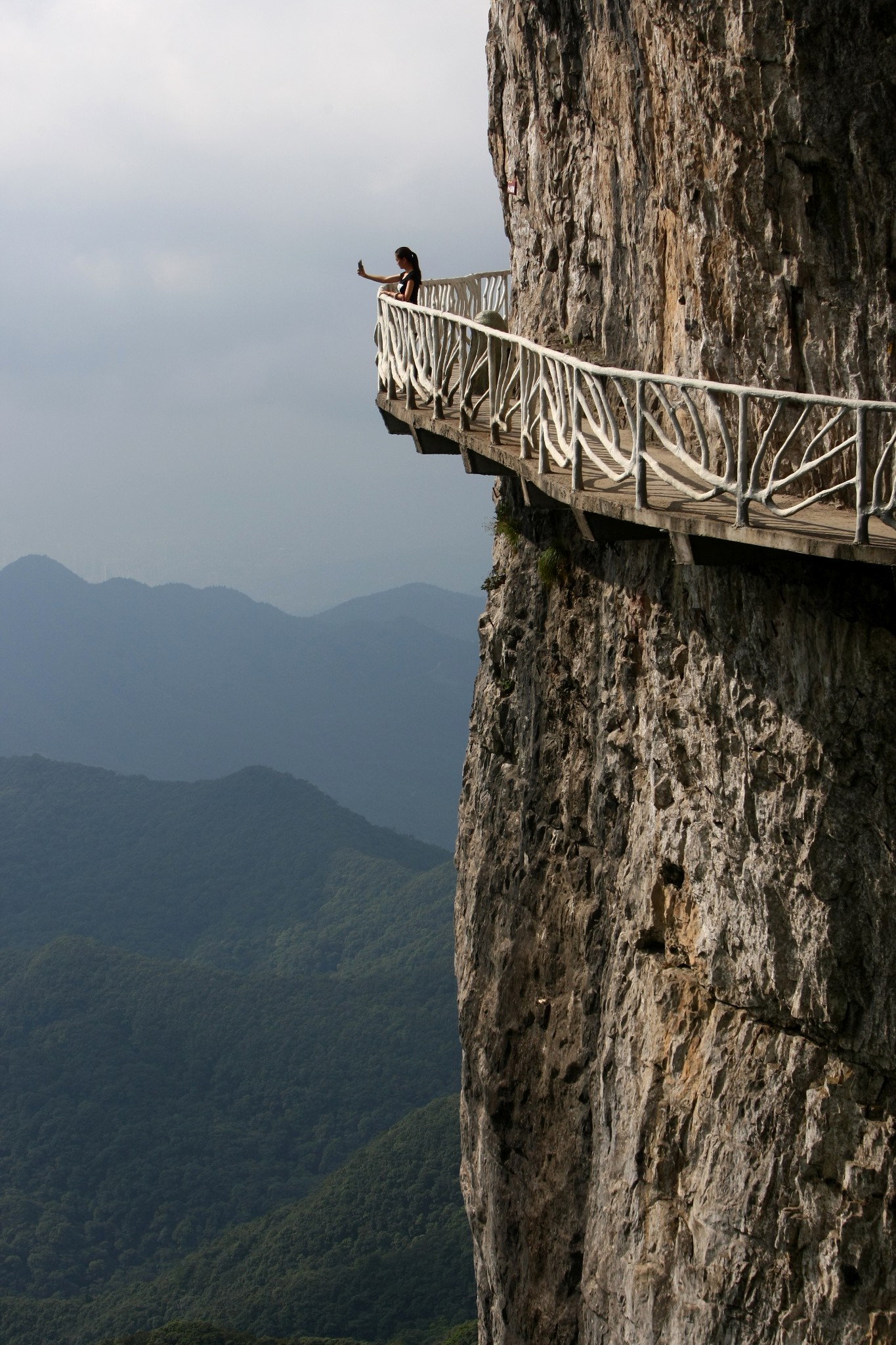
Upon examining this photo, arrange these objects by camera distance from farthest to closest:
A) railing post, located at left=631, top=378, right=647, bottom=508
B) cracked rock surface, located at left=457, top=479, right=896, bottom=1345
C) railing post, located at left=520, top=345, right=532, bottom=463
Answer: railing post, located at left=520, top=345, right=532, bottom=463 → cracked rock surface, located at left=457, top=479, right=896, bottom=1345 → railing post, located at left=631, top=378, right=647, bottom=508

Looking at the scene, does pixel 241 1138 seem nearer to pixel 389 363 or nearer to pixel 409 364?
pixel 389 363

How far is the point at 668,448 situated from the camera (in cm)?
984

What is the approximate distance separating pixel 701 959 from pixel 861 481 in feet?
16.7

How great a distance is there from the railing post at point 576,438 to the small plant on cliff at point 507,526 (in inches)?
212

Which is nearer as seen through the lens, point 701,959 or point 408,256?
point 701,959

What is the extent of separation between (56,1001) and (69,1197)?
1235 inches

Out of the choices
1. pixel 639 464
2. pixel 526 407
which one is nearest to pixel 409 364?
pixel 526 407

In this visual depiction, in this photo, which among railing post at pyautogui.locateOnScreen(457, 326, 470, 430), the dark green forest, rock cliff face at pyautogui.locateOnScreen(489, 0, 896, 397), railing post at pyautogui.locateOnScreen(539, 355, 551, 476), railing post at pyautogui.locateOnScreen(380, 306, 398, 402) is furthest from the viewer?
the dark green forest

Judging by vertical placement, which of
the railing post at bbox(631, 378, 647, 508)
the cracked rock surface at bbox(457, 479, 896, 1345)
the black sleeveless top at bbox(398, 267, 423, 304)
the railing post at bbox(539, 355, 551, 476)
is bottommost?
the cracked rock surface at bbox(457, 479, 896, 1345)

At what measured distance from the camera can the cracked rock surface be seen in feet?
32.7

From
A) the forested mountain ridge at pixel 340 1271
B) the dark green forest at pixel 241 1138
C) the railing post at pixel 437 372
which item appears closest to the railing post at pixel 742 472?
the railing post at pixel 437 372

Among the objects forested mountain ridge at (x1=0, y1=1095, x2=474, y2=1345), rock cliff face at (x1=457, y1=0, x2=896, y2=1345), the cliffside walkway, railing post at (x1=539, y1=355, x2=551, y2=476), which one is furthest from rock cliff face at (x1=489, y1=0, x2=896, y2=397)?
forested mountain ridge at (x1=0, y1=1095, x2=474, y2=1345)

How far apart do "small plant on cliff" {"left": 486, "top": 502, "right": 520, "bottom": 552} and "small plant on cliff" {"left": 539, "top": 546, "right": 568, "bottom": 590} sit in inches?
48.4

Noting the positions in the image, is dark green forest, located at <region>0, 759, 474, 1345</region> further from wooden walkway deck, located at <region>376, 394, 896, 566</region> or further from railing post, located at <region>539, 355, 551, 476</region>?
railing post, located at <region>539, 355, 551, 476</region>
